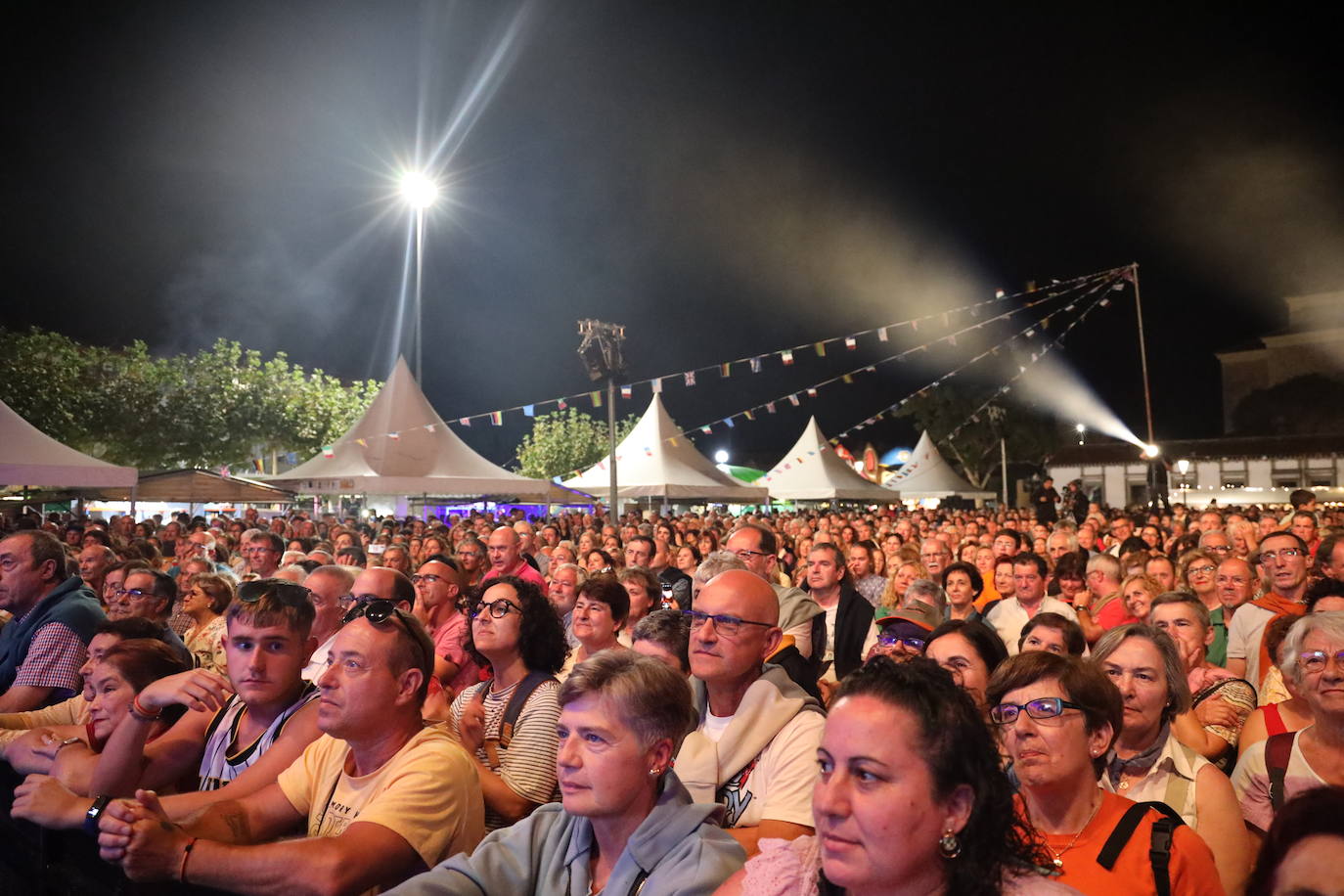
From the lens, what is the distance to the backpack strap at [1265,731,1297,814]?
2875mm

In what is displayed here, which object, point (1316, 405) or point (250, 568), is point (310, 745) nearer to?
point (250, 568)

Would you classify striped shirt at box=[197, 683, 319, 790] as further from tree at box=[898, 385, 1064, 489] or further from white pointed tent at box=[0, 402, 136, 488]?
tree at box=[898, 385, 1064, 489]

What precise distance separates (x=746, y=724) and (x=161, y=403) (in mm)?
34306

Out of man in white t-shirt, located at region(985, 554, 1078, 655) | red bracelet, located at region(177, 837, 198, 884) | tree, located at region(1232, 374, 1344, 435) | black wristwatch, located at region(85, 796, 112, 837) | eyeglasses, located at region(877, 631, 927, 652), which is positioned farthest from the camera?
tree, located at region(1232, 374, 1344, 435)

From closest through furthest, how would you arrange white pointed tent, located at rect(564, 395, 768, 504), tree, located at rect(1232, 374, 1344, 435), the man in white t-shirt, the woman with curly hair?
the woman with curly hair < the man in white t-shirt < white pointed tent, located at rect(564, 395, 768, 504) < tree, located at rect(1232, 374, 1344, 435)

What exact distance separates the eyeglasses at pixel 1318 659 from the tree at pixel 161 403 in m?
33.3

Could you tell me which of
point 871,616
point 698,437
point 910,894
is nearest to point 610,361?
point 871,616

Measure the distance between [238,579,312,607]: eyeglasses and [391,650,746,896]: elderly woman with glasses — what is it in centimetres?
149

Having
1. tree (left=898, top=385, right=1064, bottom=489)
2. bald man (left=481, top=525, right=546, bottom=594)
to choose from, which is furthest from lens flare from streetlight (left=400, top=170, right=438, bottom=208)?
tree (left=898, top=385, right=1064, bottom=489)

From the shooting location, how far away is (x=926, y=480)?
3900 centimetres

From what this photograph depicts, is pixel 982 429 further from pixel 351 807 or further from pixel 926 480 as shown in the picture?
pixel 351 807

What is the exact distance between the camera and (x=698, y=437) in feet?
382

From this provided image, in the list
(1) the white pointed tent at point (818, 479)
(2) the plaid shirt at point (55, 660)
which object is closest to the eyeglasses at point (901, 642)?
(2) the plaid shirt at point (55, 660)

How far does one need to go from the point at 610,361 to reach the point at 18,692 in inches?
424
